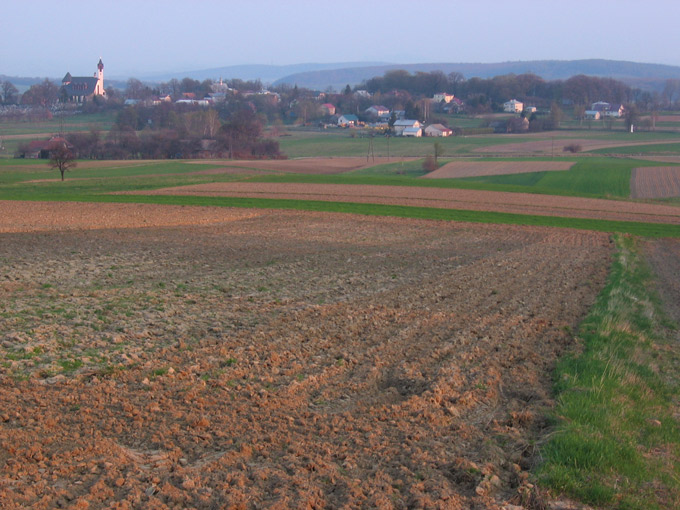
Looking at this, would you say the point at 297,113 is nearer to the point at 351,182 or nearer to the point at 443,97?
the point at 443,97

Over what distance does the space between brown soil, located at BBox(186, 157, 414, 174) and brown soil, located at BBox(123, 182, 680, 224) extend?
15659 millimetres

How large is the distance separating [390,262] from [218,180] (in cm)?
4061

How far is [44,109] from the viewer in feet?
501

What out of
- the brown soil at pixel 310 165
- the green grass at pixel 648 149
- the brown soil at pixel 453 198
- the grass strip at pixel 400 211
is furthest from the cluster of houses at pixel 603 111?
the grass strip at pixel 400 211

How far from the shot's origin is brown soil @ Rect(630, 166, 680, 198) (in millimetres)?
56469

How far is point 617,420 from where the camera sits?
849 cm

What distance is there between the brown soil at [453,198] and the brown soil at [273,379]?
23.9m

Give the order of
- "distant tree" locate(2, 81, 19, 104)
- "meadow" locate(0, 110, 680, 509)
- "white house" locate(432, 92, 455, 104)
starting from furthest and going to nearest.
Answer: "white house" locate(432, 92, 455, 104), "distant tree" locate(2, 81, 19, 104), "meadow" locate(0, 110, 680, 509)

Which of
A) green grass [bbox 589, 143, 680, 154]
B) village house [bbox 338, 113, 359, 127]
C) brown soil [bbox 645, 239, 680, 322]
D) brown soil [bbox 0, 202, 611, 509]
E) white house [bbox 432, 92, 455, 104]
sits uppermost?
white house [bbox 432, 92, 455, 104]

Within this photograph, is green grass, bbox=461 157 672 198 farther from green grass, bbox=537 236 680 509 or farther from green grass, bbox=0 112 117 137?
green grass, bbox=0 112 117 137

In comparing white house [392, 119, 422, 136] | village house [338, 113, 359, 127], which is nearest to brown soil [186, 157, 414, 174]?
white house [392, 119, 422, 136]

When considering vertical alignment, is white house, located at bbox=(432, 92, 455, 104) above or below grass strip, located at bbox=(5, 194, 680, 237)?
above

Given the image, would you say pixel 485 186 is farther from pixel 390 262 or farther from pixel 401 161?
pixel 390 262

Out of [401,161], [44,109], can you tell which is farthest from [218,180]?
[44,109]
